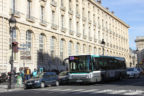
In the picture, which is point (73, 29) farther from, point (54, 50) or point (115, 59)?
point (115, 59)

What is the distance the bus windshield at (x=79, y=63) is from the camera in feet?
78.7

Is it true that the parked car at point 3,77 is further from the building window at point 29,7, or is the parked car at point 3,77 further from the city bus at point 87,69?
the building window at point 29,7

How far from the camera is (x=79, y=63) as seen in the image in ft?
79.6

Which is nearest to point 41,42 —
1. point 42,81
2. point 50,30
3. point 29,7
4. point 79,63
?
point 50,30

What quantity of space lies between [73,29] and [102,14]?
61.1 ft

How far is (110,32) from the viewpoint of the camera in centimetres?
6638

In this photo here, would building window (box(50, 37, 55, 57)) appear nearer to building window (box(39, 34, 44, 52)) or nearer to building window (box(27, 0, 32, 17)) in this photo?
building window (box(39, 34, 44, 52))

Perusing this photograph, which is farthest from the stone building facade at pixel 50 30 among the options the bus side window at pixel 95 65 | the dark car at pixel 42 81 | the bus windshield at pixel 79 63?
the bus side window at pixel 95 65

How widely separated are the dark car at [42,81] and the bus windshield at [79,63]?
1888 millimetres

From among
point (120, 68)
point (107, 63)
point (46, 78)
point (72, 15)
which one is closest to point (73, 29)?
point (72, 15)

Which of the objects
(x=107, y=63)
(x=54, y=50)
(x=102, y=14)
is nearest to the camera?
(x=107, y=63)

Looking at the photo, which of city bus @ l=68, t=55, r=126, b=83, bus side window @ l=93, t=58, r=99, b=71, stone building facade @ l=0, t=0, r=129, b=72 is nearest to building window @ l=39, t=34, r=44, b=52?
stone building facade @ l=0, t=0, r=129, b=72

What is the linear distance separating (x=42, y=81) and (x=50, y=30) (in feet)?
52.2

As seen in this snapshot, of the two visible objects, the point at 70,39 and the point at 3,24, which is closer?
the point at 3,24
